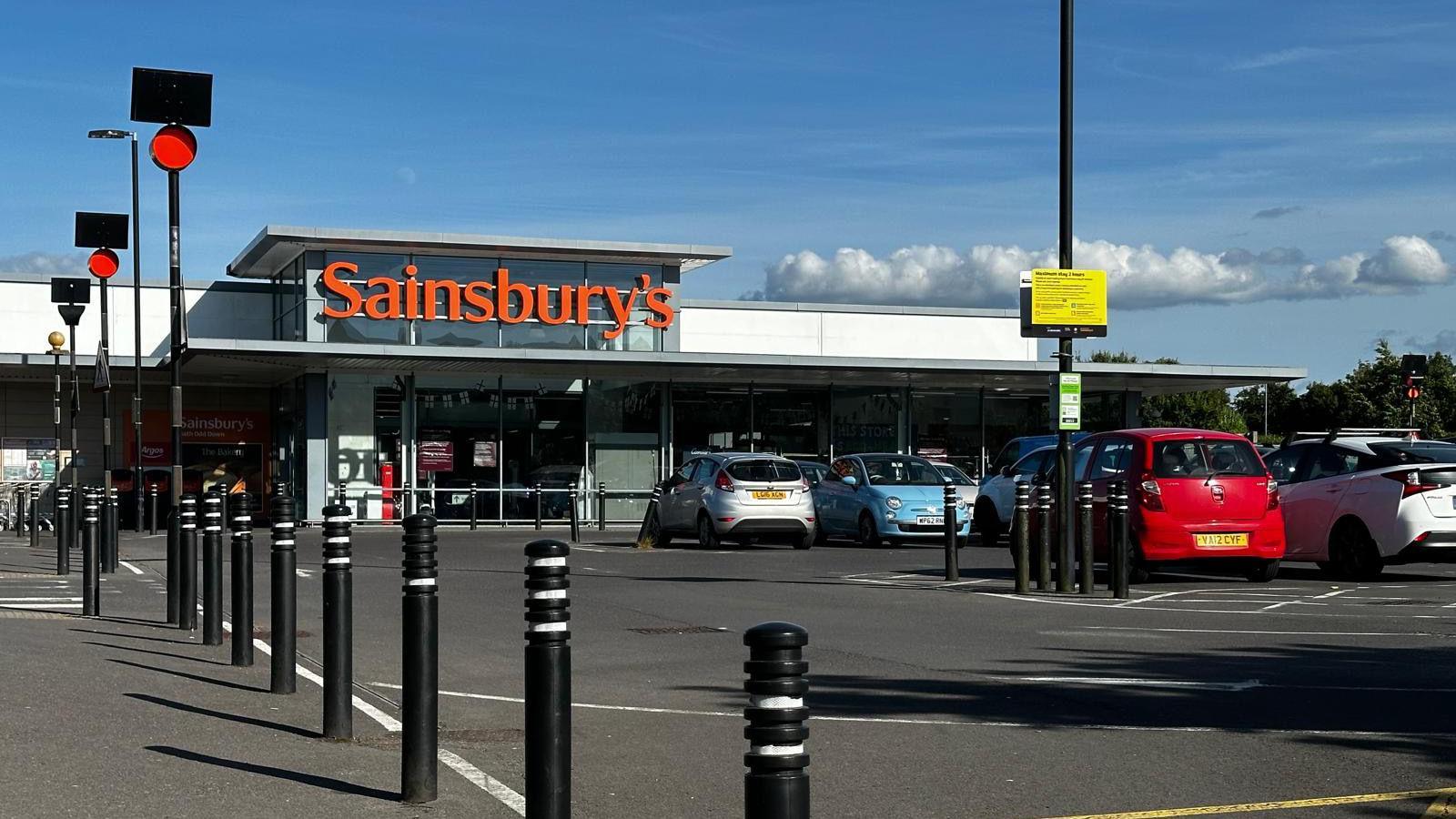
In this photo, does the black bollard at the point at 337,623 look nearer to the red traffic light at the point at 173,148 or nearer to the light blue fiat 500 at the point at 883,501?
the red traffic light at the point at 173,148

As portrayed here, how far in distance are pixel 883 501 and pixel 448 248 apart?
1466 cm

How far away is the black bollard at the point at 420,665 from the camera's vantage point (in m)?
6.38

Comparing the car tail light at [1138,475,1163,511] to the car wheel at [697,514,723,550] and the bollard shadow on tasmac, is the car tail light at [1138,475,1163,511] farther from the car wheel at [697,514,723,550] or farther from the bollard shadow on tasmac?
the bollard shadow on tasmac

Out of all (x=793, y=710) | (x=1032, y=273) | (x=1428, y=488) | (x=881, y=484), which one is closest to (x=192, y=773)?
A: (x=793, y=710)

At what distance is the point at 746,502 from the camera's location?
2597 cm

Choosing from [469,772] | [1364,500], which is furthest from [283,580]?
[1364,500]

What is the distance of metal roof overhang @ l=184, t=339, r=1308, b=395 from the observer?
34.5 metres

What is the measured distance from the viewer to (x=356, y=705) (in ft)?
29.3

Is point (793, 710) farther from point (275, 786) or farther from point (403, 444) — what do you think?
point (403, 444)

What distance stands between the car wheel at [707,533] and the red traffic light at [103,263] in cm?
931

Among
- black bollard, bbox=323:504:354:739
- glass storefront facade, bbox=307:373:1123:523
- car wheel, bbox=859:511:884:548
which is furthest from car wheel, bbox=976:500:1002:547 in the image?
black bollard, bbox=323:504:354:739

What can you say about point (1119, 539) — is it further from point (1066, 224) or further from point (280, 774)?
point (280, 774)

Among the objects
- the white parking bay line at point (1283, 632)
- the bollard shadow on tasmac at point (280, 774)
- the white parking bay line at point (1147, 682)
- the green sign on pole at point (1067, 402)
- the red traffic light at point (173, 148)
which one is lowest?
the white parking bay line at point (1283, 632)

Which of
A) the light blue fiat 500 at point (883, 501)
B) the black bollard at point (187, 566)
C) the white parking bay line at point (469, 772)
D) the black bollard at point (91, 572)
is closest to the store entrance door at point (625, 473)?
the light blue fiat 500 at point (883, 501)
